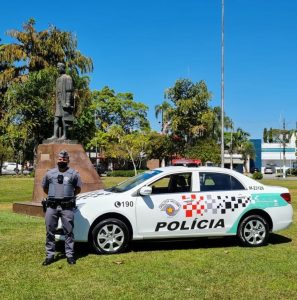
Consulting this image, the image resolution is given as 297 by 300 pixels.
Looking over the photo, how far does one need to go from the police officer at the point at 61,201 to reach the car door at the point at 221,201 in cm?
245

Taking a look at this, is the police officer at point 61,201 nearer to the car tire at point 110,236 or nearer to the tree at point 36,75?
the car tire at point 110,236

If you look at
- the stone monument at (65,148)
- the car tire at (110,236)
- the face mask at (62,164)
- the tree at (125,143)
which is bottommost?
the car tire at (110,236)

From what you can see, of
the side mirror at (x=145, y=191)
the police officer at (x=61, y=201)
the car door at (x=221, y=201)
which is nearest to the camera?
the police officer at (x=61, y=201)

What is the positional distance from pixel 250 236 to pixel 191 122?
47513 millimetres

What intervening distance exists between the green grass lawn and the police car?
0.31 metres

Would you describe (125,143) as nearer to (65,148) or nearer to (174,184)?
(65,148)

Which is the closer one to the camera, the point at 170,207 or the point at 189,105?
the point at 170,207

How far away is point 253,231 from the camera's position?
901cm

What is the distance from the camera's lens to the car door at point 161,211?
8383mm

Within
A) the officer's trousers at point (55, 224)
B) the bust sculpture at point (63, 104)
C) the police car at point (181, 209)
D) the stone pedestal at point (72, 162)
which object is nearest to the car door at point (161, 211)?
the police car at point (181, 209)

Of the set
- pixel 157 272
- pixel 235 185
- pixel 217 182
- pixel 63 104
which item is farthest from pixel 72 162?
pixel 157 272

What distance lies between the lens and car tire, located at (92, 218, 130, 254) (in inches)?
320

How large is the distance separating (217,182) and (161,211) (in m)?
1.25

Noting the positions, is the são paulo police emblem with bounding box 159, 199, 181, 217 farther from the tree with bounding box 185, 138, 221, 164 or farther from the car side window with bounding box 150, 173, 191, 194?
the tree with bounding box 185, 138, 221, 164
